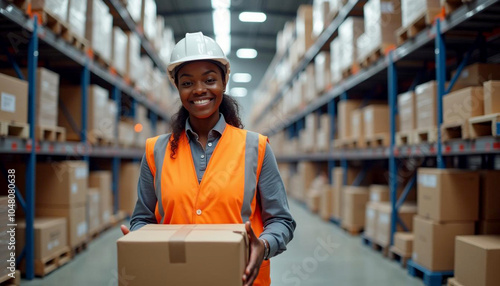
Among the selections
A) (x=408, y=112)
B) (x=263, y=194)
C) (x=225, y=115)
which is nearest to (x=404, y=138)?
(x=408, y=112)

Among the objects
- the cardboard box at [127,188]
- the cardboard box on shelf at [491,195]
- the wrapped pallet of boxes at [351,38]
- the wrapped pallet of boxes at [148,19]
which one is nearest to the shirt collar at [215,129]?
the cardboard box on shelf at [491,195]

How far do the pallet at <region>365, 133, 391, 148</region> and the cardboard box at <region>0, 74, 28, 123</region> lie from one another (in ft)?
14.2

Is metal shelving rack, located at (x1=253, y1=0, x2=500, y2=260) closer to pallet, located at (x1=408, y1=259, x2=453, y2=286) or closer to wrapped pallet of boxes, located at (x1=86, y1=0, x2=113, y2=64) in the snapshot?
pallet, located at (x1=408, y1=259, x2=453, y2=286)

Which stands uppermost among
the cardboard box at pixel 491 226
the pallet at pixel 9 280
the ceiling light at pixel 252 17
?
the ceiling light at pixel 252 17

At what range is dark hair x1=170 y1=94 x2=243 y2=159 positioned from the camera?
180cm

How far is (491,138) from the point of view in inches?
124

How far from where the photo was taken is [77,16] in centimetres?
494

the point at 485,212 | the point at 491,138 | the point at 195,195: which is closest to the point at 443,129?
the point at 491,138

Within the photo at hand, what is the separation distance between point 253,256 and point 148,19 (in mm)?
8549

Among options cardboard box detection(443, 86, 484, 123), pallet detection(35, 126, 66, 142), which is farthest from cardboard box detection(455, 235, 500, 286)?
pallet detection(35, 126, 66, 142)

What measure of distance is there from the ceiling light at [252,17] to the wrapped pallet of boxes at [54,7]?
9.03 m

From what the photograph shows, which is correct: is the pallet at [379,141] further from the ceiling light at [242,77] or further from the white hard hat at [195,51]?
the ceiling light at [242,77]

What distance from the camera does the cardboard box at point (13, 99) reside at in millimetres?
3424

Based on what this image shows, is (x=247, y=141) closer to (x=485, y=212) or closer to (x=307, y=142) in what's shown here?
(x=485, y=212)
